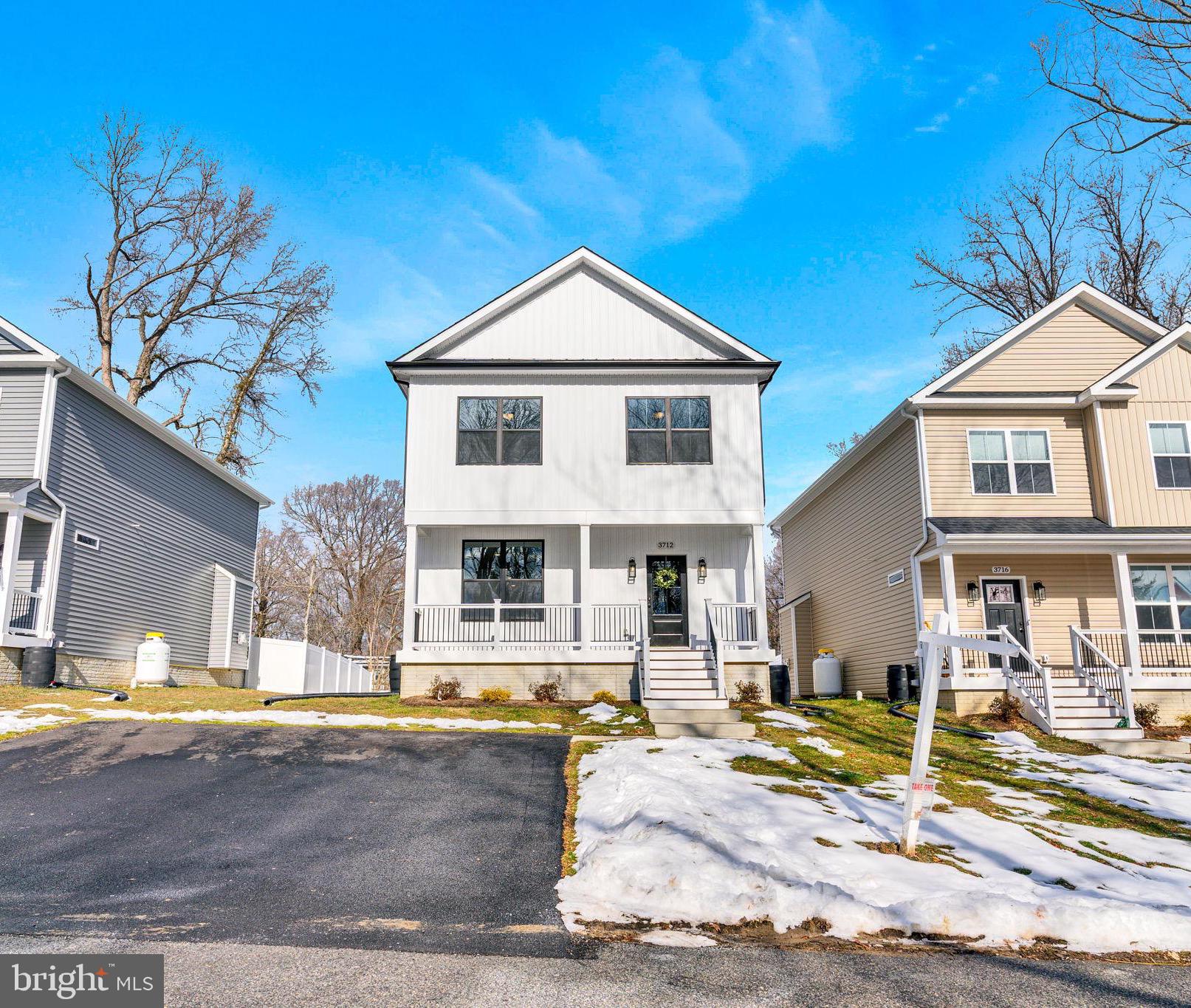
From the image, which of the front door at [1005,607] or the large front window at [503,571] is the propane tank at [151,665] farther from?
the front door at [1005,607]

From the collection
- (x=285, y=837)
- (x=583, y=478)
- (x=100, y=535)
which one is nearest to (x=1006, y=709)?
(x=583, y=478)

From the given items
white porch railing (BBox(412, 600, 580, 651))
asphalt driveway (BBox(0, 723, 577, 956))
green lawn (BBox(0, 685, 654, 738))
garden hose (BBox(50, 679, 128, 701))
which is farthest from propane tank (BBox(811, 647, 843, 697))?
garden hose (BBox(50, 679, 128, 701))

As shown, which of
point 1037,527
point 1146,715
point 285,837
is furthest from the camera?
point 1037,527

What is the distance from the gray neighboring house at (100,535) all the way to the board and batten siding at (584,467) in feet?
21.7

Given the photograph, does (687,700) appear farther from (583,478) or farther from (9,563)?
(9,563)

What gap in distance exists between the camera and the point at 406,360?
17.4 meters

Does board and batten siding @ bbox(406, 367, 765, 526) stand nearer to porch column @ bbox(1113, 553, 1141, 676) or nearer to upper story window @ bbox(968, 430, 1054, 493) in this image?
upper story window @ bbox(968, 430, 1054, 493)

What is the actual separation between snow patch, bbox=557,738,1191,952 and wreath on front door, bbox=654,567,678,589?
319 inches

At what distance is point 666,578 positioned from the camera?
17734 millimetres


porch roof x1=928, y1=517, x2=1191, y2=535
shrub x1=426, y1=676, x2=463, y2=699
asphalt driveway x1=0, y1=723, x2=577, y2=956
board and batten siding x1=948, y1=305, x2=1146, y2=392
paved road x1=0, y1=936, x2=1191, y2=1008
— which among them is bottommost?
paved road x1=0, y1=936, x2=1191, y2=1008

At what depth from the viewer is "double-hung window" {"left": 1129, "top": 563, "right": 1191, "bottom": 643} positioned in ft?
58.0

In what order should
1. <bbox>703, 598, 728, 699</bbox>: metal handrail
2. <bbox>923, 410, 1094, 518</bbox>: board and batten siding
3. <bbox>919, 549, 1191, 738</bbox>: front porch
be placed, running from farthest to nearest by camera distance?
<bbox>923, 410, 1094, 518</bbox>: board and batten siding → <bbox>919, 549, 1191, 738</bbox>: front porch → <bbox>703, 598, 728, 699</bbox>: metal handrail

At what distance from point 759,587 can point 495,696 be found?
533 centimetres

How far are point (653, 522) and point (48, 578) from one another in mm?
11437
